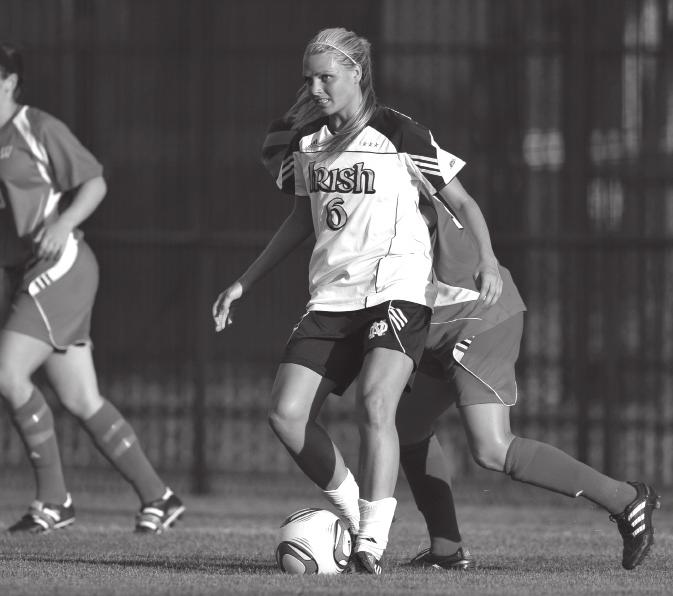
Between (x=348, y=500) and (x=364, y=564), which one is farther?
(x=348, y=500)

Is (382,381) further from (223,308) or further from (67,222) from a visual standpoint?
(67,222)

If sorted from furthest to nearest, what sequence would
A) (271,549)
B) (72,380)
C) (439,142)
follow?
(439,142) → (72,380) → (271,549)

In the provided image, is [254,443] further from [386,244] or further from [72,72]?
[386,244]

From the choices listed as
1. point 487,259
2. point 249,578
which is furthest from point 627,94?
point 249,578

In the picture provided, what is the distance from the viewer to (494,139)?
9336 millimetres

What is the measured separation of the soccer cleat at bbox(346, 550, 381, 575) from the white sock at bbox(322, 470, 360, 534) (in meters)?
0.18

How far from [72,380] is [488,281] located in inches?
105

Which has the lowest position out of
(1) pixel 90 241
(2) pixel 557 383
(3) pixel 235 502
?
(3) pixel 235 502

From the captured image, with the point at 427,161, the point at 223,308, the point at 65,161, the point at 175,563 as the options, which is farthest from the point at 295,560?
the point at 65,161

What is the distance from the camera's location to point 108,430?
756cm

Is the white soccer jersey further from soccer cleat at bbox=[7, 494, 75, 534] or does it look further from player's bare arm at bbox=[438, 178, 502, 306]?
soccer cleat at bbox=[7, 494, 75, 534]

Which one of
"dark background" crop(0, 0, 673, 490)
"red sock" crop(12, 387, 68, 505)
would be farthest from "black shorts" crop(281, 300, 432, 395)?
"dark background" crop(0, 0, 673, 490)

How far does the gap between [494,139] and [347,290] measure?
376 cm

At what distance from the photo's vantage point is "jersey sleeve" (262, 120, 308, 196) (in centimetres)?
610
